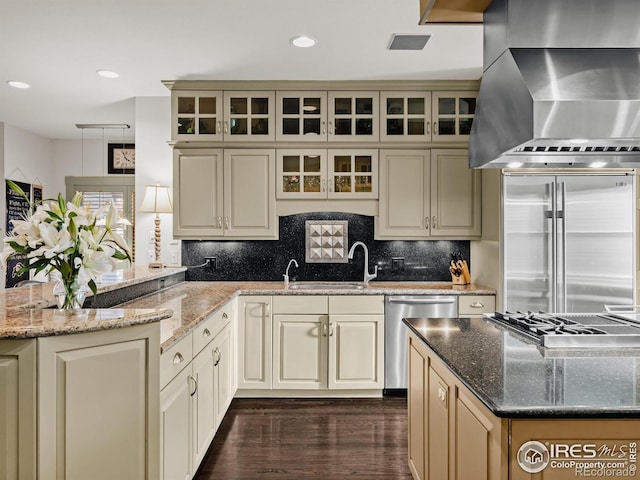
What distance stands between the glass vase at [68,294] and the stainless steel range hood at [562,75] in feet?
→ 5.80

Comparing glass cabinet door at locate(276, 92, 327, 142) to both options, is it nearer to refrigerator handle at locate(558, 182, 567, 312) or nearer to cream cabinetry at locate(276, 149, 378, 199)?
cream cabinetry at locate(276, 149, 378, 199)

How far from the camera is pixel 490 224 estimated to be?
373cm

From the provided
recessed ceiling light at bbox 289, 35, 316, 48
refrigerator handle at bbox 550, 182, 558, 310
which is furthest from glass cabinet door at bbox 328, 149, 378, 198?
refrigerator handle at bbox 550, 182, 558, 310

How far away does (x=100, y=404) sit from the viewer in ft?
5.26

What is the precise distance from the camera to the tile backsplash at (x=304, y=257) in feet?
14.3

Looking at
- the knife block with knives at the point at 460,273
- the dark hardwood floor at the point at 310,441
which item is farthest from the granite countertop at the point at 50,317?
the knife block with knives at the point at 460,273

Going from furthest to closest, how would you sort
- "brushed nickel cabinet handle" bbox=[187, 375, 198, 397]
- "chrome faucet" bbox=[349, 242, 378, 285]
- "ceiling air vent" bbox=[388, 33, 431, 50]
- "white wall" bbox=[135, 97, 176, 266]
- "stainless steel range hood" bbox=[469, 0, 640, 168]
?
1. "white wall" bbox=[135, 97, 176, 266]
2. "chrome faucet" bbox=[349, 242, 378, 285]
3. "ceiling air vent" bbox=[388, 33, 431, 50]
4. "brushed nickel cabinet handle" bbox=[187, 375, 198, 397]
5. "stainless steel range hood" bbox=[469, 0, 640, 168]

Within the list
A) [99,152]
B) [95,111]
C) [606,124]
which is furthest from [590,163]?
[99,152]

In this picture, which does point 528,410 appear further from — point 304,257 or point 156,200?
point 156,200

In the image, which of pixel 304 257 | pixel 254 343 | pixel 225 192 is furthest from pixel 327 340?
pixel 225 192

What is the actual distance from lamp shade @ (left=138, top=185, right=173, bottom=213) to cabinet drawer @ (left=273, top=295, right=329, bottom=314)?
1298 millimetres

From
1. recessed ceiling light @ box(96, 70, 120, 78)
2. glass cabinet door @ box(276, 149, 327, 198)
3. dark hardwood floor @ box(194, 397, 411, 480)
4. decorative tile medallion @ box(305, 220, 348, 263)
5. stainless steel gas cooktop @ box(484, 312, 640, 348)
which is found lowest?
dark hardwood floor @ box(194, 397, 411, 480)

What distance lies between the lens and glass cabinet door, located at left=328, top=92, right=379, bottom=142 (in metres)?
4.00

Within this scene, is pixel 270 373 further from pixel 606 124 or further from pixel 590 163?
pixel 606 124
